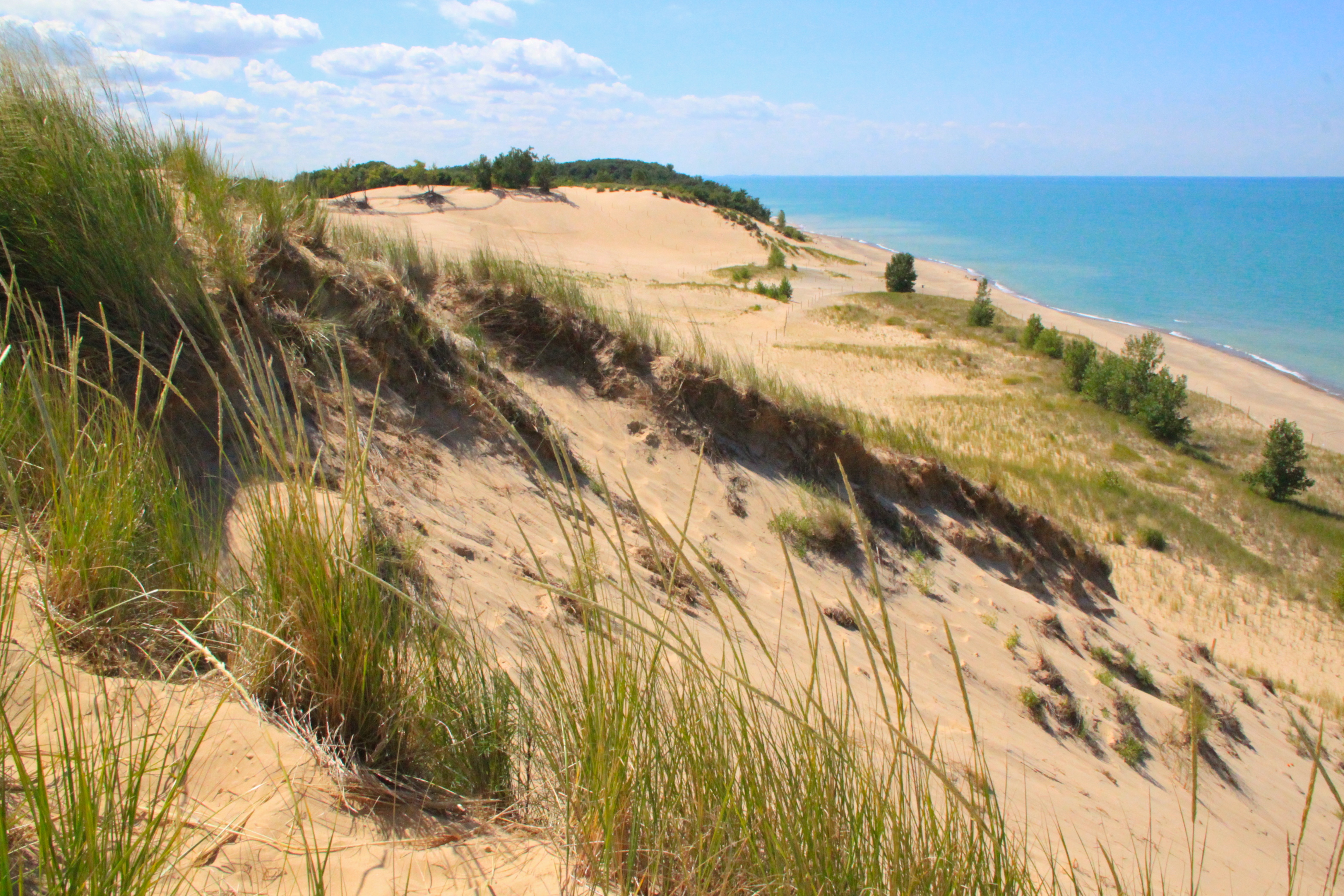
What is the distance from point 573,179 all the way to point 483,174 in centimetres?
2157

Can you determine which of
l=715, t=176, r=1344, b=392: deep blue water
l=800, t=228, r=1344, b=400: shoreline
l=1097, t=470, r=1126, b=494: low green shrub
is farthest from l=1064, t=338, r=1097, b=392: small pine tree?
l=715, t=176, r=1344, b=392: deep blue water

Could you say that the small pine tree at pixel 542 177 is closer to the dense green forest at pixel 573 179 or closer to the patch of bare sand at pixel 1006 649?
the dense green forest at pixel 573 179

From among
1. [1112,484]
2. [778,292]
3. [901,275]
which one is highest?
[901,275]

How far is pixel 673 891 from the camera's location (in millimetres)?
1853

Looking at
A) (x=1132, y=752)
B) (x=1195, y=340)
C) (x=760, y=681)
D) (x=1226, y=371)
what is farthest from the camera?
(x=1195, y=340)

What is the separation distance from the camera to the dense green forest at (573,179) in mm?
10039

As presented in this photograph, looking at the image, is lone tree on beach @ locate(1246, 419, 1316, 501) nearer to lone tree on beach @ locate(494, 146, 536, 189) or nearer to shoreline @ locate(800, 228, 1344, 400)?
shoreline @ locate(800, 228, 1344, 400)

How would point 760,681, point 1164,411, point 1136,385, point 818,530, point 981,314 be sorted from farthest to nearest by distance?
point 981,314, point 1136,385, point 1164,411, point 818,530, point 760,681

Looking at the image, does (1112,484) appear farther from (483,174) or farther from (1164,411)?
(483,174)

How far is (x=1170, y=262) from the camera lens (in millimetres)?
75375

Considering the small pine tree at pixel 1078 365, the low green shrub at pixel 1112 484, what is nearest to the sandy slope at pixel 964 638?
the low green shrub at pixel 1112 484

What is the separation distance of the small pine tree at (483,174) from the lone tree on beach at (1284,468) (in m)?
41.1

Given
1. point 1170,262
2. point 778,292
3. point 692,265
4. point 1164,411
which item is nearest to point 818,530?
point 1164,411

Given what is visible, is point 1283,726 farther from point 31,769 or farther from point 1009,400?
point 1009,400
